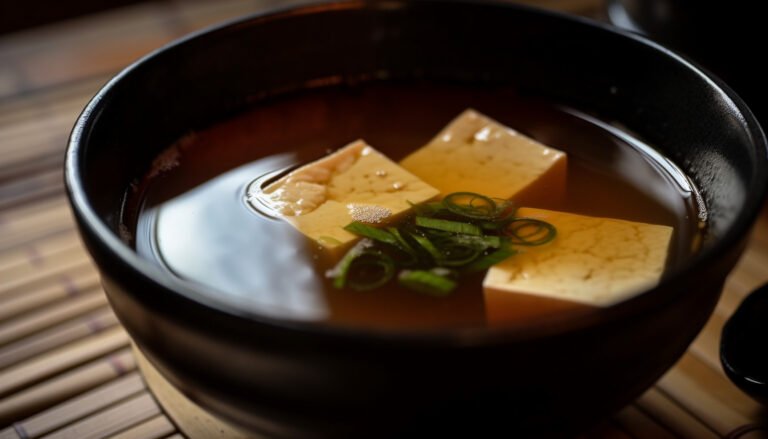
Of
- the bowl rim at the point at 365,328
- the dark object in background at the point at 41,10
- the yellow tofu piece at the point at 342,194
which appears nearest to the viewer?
the bowl rim at the point at 365,328

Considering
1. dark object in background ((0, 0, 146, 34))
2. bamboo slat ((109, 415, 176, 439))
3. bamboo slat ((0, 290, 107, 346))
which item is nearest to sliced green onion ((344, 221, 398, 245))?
bamboo slat ((109, 415, 176, 439))

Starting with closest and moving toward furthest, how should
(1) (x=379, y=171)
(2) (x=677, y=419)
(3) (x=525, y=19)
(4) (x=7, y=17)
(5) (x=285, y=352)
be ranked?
1. (5) (x=285, y=352)
2. (2) (x=677, y=419)
3. (1) (x=379, y=171)
4. (3) (x=525, y=19)
5. (4) (x=7, y=17)

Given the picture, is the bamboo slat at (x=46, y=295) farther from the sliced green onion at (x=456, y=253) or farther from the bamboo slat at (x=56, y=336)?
the sliced green onion at (x=456, y=253)

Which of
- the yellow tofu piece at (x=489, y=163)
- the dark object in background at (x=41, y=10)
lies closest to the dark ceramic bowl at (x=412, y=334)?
the yellow tofu piece at (x=489, y=163)

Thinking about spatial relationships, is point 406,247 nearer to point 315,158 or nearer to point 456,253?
point 456,253

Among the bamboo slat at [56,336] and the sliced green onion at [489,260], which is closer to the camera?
the sliced green onion at [489,260]

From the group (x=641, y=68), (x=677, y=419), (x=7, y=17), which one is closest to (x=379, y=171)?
(x=641, y=68)

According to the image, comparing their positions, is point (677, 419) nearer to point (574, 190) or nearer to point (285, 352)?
point (574, 190)
